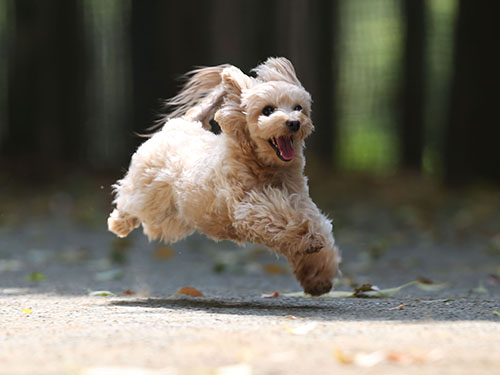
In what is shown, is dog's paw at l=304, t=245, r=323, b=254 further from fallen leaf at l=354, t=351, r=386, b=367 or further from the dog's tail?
fallen leaf at l=354, t=351, r=386, b=367

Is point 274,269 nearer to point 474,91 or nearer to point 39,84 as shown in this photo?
point 474,91

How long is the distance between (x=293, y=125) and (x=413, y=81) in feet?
52.1

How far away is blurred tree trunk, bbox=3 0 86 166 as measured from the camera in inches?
Answer: 714

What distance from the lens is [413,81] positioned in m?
20.5

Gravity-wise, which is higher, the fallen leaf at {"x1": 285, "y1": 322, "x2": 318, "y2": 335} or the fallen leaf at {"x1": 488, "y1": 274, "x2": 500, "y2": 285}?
the fallen leaf at {"x1": 488, "y1": 274, "x2": 500, "y2": 285}

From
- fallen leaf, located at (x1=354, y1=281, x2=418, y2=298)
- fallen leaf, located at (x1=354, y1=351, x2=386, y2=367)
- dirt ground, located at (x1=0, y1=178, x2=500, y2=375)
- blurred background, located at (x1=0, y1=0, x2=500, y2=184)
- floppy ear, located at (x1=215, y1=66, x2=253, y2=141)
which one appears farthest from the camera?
blurred background, located at (x1=0, y1=0, x2=500, y2=184)

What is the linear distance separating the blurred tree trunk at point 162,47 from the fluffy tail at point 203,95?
10331mm

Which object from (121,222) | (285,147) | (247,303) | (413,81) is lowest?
(247,303)

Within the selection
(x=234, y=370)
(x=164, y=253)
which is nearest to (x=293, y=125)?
(x=234, y=370)

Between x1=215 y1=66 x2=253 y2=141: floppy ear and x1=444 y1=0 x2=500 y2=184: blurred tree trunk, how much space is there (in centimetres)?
952

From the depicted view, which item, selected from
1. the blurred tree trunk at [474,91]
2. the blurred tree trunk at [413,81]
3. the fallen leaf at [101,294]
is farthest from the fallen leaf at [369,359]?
the blurred tree trunk at [413,81]

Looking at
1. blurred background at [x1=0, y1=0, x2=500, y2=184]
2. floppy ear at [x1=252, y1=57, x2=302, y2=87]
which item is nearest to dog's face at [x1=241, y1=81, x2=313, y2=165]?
floppy ear at [x1=252, y1=57, x2=302, y2=87]

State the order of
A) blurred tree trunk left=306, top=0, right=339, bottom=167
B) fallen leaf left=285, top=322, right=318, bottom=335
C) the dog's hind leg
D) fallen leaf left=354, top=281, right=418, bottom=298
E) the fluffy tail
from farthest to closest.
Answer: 1. blurred tree trunk left=306, top=0, right=339, bottom=167
2. the dog's hind leg
3. the fluffy tail
4. fallen leaf left=354, top=281, right=418, bottom=298
5. fallen leaf left=285, top=322, right=318, bottom=335

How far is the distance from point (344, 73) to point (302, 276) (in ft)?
67.7
